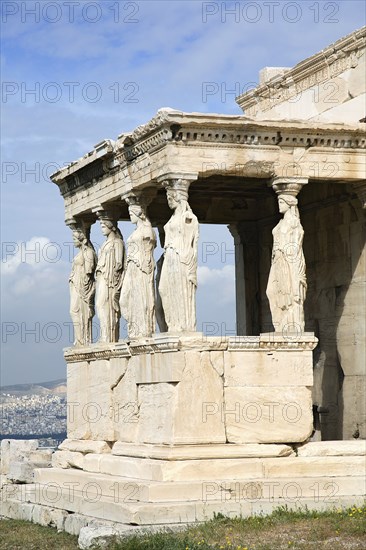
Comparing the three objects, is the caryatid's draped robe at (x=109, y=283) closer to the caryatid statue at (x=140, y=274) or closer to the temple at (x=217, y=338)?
the temple at (x=217, y=338)

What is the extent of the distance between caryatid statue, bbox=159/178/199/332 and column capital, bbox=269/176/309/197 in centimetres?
127

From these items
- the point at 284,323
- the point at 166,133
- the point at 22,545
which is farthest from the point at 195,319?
the point at 22,545

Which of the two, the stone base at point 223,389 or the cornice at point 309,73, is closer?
the stone base at point 223,389

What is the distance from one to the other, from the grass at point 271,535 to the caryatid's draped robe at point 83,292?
5.23 metres

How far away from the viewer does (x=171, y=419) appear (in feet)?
53.8

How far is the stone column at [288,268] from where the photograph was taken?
56.5 feet

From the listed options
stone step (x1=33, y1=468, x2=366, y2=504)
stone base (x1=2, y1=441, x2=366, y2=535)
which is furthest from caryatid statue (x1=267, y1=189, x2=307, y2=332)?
stone step (x1=33, y1=468, x2=366, y2=504)

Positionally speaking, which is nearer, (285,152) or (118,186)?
(285,152)

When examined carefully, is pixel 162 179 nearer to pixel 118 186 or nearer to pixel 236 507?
pixel 118 186

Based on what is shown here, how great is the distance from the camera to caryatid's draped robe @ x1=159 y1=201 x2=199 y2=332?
1672 cm

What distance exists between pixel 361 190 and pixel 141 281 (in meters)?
3.25

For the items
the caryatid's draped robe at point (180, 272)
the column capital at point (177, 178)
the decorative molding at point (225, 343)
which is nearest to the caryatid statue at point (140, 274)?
the decorative molding at point (225, 343)

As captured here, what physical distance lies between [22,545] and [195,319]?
3.53m

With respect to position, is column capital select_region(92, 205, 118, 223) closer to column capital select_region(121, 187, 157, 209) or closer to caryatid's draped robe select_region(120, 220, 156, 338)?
column capital select_region(121, 187, 157, 209)
